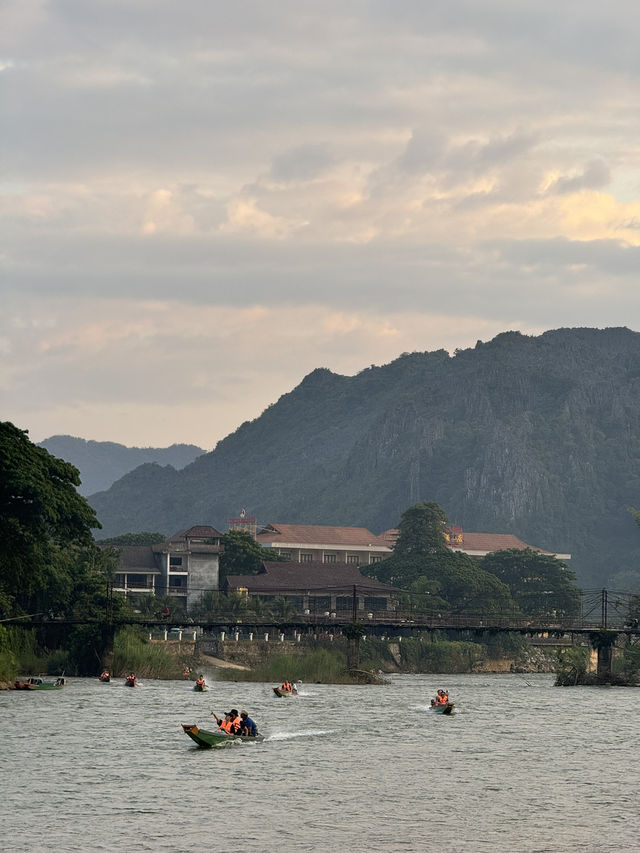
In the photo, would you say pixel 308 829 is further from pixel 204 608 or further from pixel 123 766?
pixel 204 608

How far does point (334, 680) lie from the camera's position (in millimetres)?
136875

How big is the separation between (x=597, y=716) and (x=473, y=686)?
117ft

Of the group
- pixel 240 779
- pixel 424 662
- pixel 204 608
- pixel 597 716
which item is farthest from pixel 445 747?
pixel 204 608

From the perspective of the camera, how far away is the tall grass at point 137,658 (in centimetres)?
12850

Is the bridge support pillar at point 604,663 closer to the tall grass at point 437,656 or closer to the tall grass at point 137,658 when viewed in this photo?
the tall grass at point 437,656

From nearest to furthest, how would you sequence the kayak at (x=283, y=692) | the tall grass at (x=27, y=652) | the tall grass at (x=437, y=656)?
1. the kayak at (x=283, y=692)
2. the tall grass at (x=27, y=652)
3. the tall grass at (x=437, y=656)

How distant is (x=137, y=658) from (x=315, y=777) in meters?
63.3

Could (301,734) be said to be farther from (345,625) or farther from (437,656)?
(437,656)

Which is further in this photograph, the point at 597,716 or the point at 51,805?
the point at 597,716

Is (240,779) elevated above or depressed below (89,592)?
below

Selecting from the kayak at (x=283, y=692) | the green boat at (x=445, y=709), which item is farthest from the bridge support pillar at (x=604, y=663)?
the green boat at (x=445, y=709)

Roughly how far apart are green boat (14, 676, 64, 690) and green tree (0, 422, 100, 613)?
6712 millimetres

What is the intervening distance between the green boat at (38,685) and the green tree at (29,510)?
22.0 feet

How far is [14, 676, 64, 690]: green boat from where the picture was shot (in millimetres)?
107312
